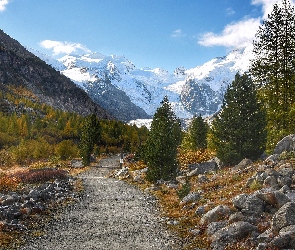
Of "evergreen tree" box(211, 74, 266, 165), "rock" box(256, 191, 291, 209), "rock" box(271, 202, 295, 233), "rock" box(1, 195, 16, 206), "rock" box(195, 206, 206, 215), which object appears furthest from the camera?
"evergreen tree" box(211, 74, 266, 165)

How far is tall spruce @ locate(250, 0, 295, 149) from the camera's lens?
98.6 feet

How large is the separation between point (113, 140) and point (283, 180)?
80.0 meters

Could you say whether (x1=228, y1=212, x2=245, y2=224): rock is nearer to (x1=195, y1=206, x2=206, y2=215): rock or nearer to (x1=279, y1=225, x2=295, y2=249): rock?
(x1=279, y1=225, x2=295, y2=249): rock

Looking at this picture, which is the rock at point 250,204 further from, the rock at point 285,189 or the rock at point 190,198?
the rock at point 190,198

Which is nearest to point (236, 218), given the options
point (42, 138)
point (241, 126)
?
point (241, 126)

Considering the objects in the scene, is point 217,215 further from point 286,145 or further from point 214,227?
point 286,145

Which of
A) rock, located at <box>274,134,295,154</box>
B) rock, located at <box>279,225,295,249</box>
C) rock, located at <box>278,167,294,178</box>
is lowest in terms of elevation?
rock, located at <box>279,225,295,249</box>

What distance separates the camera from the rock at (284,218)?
11.6m

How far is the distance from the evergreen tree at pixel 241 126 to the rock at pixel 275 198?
16.9 meters

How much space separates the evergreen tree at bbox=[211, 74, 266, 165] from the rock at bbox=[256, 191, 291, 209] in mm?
16850

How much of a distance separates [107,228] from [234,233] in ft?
21.4

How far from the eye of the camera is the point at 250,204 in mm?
14414

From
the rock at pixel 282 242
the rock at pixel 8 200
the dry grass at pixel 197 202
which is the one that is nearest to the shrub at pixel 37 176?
the rock at pixel 8 200

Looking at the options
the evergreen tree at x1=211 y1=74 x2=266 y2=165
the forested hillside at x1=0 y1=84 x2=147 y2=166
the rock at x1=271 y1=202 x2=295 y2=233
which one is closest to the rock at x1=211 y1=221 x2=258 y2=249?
the rock at x1=271 y1=202 x2=295 y2=233
